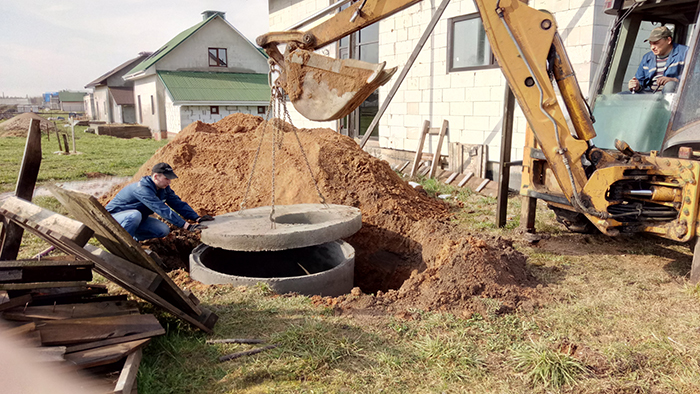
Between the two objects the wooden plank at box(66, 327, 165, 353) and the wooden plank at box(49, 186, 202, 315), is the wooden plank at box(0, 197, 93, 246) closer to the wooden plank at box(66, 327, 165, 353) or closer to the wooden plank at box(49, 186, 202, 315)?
the wooden plank at box(49, 186, 202, 315)

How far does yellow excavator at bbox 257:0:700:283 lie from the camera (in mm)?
4676

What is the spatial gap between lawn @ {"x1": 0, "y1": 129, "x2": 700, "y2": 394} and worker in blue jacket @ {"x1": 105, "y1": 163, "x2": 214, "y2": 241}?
105 cm

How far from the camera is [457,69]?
10.1 meters

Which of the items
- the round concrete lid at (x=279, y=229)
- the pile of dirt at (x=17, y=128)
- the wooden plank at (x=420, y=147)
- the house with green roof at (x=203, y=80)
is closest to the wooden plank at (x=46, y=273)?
the round concrete lid at (x=279, y=229)

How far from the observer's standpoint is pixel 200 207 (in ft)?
25.3

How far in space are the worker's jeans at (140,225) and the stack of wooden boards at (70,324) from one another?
210 centimetres

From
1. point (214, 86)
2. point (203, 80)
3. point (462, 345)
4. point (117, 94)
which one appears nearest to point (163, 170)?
point (462, 345)

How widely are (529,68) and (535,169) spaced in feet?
4.72

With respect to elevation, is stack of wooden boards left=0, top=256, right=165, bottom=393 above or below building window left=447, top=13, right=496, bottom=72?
below

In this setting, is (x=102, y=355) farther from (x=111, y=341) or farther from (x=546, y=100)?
(x=546, y=100)

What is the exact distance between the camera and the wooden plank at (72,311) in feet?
10.8

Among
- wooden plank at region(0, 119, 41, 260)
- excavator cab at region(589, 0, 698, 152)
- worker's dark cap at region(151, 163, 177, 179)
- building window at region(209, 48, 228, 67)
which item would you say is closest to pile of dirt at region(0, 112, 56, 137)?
building window at region(209, 48, 228, 67)

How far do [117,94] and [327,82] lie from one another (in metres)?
33.4

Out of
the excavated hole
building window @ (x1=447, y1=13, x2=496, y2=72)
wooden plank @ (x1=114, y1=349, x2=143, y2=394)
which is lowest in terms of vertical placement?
the excavated hole
